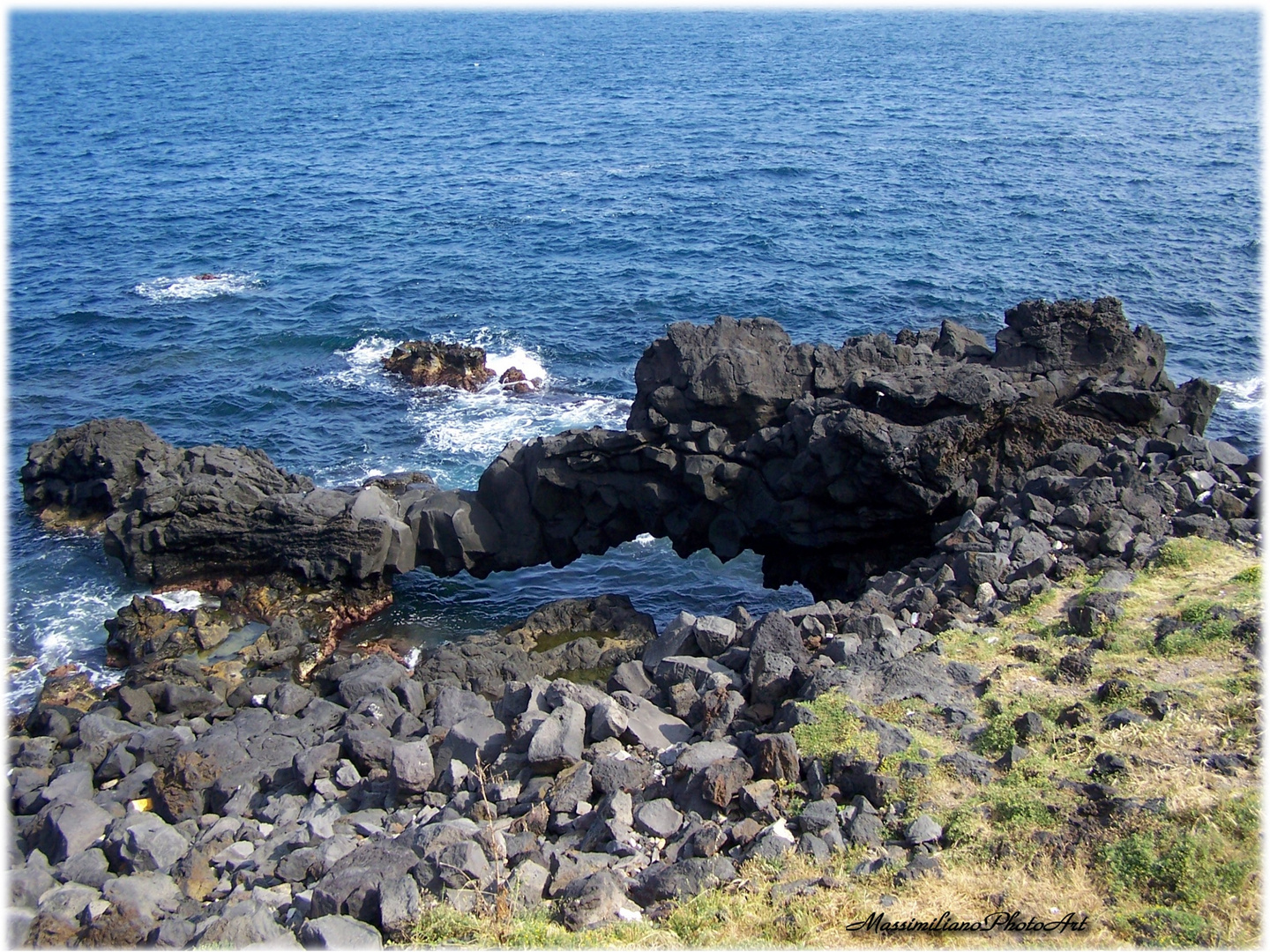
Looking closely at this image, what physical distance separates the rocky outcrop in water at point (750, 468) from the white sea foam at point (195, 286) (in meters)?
27.9

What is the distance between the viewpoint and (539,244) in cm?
7475

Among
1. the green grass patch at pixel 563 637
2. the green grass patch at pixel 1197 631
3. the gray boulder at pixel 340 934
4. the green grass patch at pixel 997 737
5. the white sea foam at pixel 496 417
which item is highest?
the green grass patch at pixel 1197 631

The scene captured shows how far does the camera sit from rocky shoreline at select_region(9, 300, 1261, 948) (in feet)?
60.3

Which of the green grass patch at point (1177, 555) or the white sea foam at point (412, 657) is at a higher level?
the green grass patch at point (1177, 555)

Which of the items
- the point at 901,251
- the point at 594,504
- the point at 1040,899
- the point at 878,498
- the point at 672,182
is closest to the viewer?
the point at 1040,899

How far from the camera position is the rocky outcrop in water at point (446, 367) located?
180 ft

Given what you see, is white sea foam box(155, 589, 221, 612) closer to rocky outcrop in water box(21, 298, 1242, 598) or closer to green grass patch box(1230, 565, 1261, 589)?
rocky outcrop in water box(21, 298, 1242, 598)

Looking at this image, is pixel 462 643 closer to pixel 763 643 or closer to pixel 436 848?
pixel 763 643

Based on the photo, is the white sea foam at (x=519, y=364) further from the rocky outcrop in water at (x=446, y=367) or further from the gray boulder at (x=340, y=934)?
the gray boulder at (x=340, y=934)

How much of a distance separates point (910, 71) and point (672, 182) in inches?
2662

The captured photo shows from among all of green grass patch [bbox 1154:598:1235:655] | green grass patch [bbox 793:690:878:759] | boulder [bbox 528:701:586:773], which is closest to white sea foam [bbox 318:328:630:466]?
boulder [bbox 528:701:586:773]

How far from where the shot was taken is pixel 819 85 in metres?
132

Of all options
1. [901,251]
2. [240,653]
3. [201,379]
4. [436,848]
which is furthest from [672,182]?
[436,848]

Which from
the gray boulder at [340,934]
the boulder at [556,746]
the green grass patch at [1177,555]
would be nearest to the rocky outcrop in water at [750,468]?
the green grass patch at [1177,555]
